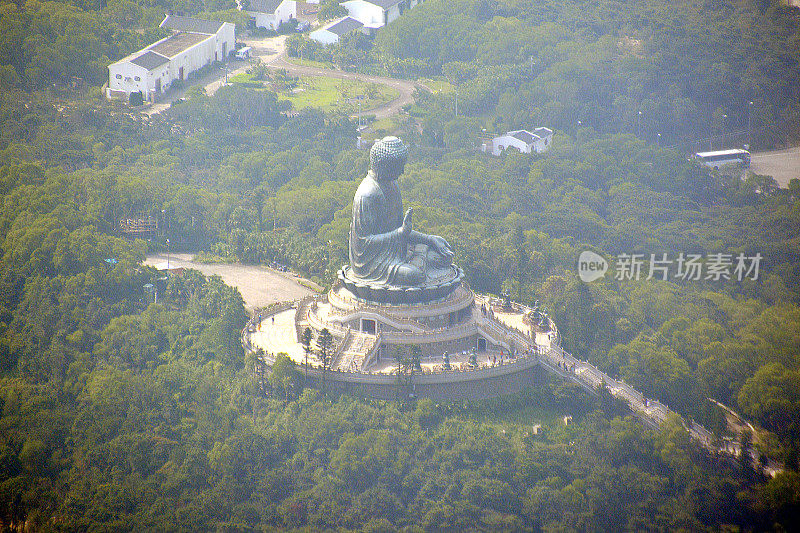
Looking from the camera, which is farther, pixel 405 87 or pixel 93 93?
pixel 405 87

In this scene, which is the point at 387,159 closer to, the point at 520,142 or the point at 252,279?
the point at 252,279

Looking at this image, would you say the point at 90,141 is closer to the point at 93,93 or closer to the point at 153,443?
the point at 93,93

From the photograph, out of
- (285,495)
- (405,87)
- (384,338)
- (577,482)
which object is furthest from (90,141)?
(577,482)

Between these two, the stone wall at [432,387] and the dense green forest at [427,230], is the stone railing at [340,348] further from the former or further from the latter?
the dense green forest at [427,230]

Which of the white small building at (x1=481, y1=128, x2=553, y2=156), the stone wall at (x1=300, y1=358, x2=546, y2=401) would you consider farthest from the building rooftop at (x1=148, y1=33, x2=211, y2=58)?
the stone wall at (x1=300, y1=358, x2=546, y2=401)

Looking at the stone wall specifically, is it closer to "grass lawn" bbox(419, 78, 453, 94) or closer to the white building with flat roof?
"grass lawn" bbox(419, 78, 453, 94)

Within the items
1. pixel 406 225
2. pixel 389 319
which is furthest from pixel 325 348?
pixel 406 225
